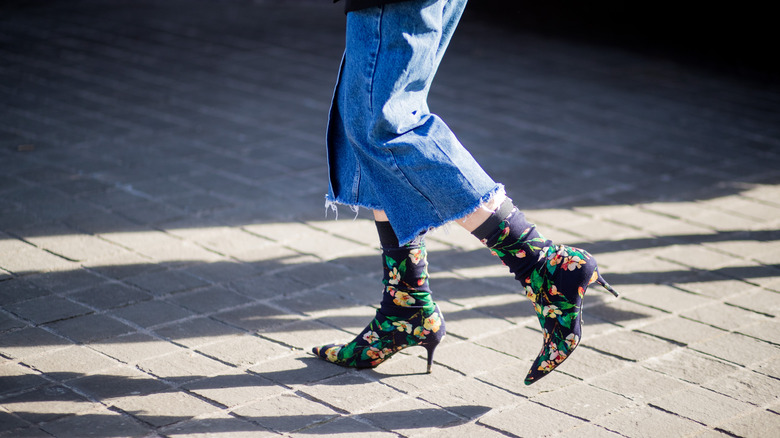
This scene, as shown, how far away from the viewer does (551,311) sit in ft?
7.63

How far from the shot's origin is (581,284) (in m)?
2.28

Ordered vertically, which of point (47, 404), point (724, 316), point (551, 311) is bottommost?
point (47, 404)

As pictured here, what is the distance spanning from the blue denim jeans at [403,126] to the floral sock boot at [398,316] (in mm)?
194

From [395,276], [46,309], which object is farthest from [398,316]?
[46,309]

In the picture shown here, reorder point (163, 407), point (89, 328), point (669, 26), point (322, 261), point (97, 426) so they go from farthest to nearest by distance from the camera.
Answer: point (669, 26), point (322, 261), point (89, 328), point (163, 407), point (97, 426)

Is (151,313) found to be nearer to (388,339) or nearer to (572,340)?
(388,339)

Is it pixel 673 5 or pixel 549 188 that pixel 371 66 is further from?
pixel 673 5

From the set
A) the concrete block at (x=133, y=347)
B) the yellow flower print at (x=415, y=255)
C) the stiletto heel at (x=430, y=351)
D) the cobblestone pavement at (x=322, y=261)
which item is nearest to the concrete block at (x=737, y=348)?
the cobblestone pavement at (x=322, y=261)

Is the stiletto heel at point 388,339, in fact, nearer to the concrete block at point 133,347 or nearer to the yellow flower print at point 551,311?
the yellow flower print at point 551,311

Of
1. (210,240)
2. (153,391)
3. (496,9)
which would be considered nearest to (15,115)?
(210,240)

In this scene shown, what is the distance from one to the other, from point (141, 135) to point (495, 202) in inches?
139

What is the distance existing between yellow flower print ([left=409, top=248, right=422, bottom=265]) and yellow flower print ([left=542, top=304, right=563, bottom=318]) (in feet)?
1.33

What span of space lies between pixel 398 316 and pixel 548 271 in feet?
1.66

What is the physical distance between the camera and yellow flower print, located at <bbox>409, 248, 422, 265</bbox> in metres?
2.47
